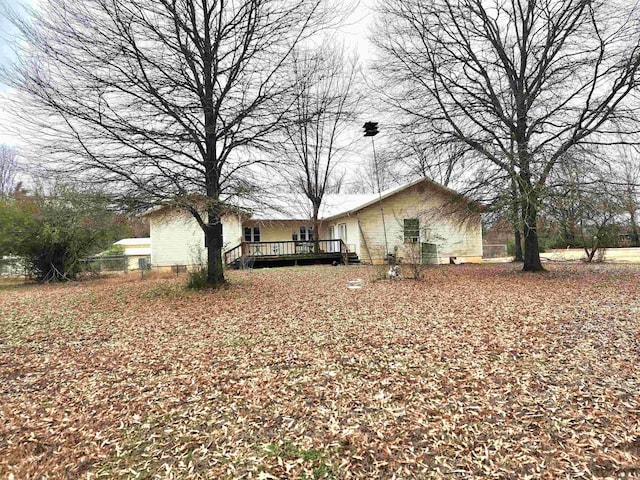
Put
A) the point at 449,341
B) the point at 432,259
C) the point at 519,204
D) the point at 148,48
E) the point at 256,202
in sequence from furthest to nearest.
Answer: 1. the point at 432,259
2. the point at 519,204
3. the point at 256,202
4. the point at 148,48
5. the point at 449,341

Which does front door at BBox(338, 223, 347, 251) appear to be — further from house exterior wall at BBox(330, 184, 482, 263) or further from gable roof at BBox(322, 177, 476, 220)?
gable roof at BBox(322, 177, 476, 220)

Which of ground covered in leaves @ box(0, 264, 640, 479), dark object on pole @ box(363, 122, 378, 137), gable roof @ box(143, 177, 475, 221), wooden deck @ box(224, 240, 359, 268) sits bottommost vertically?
ground covered in leaves @ box(0, 264, 640, 479)

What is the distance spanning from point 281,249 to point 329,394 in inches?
686

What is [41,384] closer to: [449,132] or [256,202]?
[256,202]

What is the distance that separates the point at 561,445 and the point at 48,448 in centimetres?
409

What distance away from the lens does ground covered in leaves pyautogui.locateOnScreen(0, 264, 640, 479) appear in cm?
255

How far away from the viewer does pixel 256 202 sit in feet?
32.0

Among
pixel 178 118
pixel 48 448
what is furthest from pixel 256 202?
pixel 48 448

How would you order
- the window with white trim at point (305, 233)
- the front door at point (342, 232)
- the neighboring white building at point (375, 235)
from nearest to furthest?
1. the neighboring white building at point (375, 235)
2. the front door at point (342, 232)
3. the window with white trim at point (305, 233)

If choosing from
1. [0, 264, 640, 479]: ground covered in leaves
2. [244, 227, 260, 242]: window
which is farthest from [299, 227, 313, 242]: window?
[0, 264, 640, 479]: ground covered in leaves

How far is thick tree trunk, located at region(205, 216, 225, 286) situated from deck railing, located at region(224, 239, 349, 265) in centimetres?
831

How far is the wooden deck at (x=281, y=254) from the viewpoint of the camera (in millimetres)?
19297

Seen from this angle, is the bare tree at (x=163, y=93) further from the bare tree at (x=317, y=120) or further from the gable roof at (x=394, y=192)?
the gable roof at (x=394, y=192)

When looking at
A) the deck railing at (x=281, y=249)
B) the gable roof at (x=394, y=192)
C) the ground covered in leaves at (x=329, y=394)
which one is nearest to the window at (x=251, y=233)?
the deck railing at (x=281, y=249)
